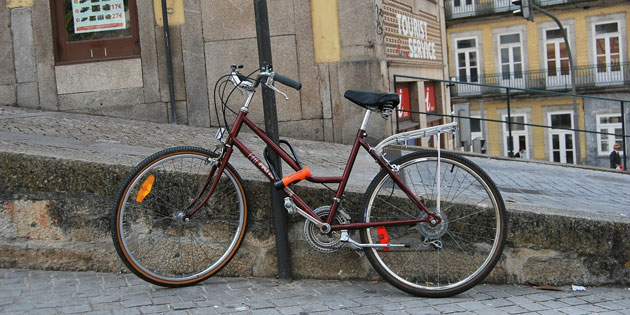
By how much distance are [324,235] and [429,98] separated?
8443 mm

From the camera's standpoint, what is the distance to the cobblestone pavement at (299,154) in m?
4.93

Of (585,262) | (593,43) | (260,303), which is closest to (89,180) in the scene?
(260,303)

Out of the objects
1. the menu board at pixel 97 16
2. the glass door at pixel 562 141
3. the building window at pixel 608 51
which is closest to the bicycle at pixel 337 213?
the menu board at pixel 97 16

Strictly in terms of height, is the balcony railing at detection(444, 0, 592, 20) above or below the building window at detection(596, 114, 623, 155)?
above

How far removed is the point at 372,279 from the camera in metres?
4.68

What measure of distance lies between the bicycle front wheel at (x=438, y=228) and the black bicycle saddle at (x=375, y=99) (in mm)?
337

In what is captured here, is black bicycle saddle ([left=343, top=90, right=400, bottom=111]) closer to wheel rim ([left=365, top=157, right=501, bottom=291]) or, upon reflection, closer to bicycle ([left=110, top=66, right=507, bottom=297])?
bicycle ([left=110, top=66, right=507, bottom=297])

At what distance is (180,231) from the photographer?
461 centimetres

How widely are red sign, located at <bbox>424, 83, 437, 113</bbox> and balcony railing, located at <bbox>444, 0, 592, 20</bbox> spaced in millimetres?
29632

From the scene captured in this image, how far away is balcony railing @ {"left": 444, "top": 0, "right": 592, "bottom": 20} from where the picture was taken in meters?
40.7

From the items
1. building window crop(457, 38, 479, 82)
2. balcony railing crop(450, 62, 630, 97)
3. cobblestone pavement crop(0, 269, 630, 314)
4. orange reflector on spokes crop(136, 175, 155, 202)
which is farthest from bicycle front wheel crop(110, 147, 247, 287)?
building window crop(457, 38, 479, 82)

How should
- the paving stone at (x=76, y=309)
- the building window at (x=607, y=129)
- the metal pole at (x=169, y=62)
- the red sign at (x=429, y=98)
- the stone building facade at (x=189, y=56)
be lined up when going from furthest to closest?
the building window at (x=607, y=129), the red sign at (x=429, y=98), the metal pole at (x=169, y=62), the stone building facade at (x=189, y=56), the paving stone at (x=76, y=309)

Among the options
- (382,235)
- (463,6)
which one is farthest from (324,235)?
(463,6)

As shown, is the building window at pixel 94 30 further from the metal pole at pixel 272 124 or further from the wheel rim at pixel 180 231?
the wheel rim at pixel 180 231
